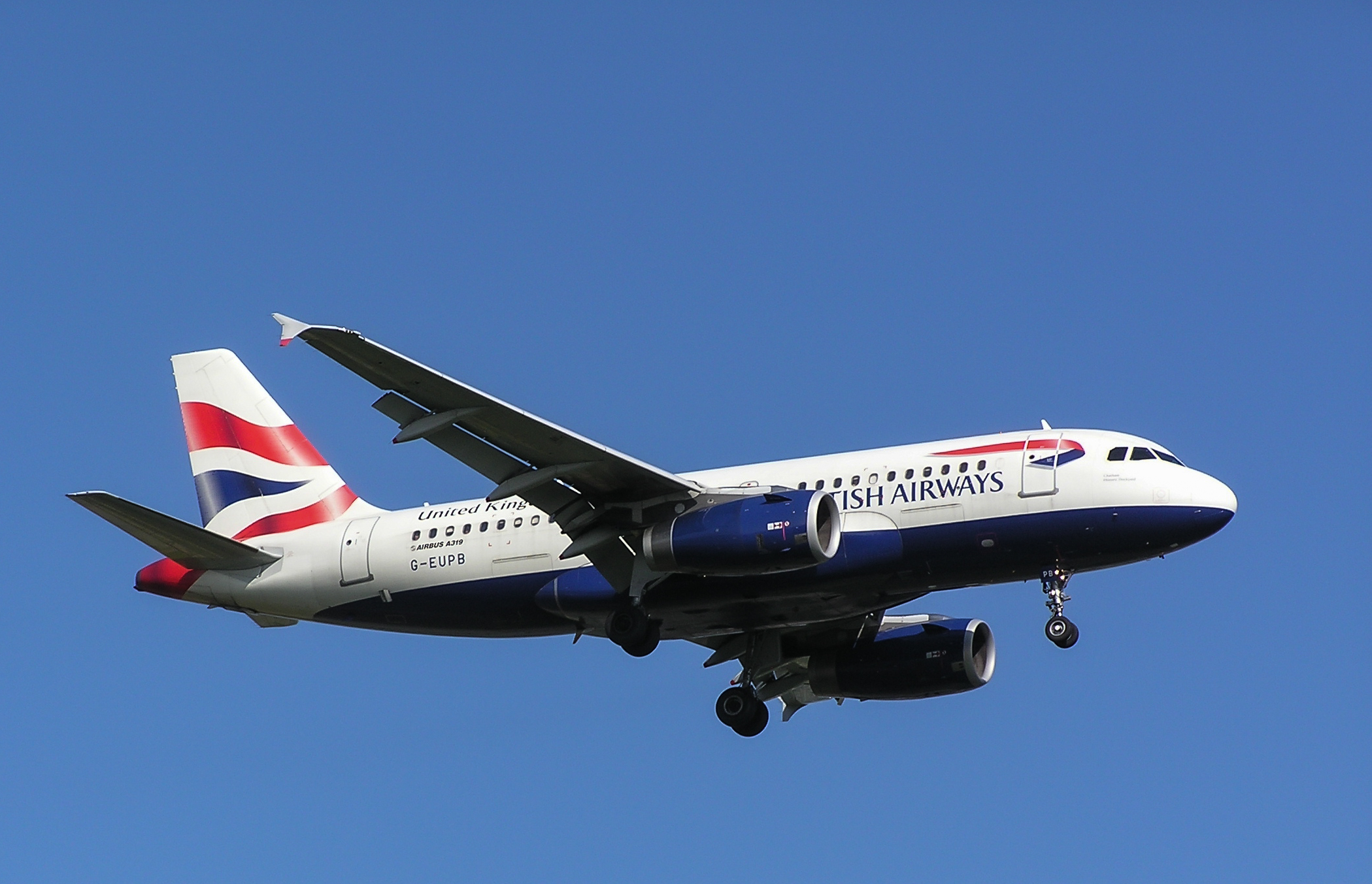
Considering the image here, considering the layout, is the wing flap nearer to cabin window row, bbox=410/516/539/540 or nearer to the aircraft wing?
the aircraft wing

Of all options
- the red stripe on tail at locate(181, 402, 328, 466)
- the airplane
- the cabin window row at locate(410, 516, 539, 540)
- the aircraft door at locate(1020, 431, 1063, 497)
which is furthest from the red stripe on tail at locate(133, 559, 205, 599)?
the aircraft door at locate(1020, 431, 1063, 497)

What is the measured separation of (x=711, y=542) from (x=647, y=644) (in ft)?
10.3

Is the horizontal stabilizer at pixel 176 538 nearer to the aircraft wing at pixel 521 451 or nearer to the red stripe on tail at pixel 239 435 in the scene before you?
the red stripe on tail at pixel 239 435

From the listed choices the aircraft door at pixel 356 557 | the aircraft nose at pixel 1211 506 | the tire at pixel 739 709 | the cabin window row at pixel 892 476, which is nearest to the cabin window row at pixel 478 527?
the aircraft door at pixel 356 557

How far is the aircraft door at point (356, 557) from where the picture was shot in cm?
3400

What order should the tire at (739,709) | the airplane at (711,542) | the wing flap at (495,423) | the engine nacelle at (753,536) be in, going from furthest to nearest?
the tire at (739,709) → the airplane at (711,542) → the engine nacelle at (753,536) → the wing flap at (495,423)

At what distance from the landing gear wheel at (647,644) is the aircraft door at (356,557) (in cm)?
595

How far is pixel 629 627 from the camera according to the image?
103 ft

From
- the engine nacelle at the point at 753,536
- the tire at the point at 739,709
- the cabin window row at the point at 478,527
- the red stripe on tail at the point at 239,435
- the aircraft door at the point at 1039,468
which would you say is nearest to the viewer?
the engine nacelle at the point at 753,536

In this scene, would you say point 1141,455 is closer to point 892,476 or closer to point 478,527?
point 892,476

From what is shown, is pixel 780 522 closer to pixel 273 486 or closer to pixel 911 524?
pixel 911 524

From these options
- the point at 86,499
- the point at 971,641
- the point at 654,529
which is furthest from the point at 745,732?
the point at 86,499

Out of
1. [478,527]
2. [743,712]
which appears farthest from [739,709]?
[478,527]

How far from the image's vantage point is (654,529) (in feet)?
99.9
